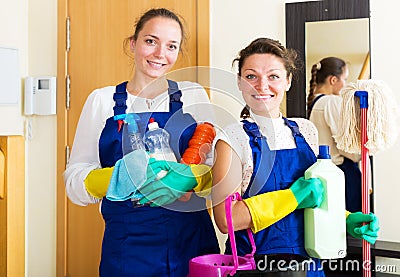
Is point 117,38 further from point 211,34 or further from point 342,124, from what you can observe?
point 342,124

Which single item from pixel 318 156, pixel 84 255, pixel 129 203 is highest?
pixel 318 156

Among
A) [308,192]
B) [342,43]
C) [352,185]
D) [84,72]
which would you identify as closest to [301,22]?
[342,43]

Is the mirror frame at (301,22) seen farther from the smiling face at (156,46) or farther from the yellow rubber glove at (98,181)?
the yellow rubber glove at (98,181)

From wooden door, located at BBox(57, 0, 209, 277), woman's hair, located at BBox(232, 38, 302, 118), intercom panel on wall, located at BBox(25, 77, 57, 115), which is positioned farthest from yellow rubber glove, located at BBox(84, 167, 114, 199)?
intercom panel on wall, located at BBox(25, 77, 57, 115)

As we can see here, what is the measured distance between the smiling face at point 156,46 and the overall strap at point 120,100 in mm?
97

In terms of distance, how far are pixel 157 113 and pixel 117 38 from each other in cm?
99

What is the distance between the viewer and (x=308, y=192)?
1560mm

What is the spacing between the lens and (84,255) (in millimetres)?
2844

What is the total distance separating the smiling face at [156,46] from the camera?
71.4 inches

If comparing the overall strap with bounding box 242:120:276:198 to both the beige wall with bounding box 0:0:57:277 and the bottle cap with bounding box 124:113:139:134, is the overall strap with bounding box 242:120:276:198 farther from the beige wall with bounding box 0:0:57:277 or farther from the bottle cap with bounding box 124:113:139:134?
the beige wall with bounding box 0:0:57:277

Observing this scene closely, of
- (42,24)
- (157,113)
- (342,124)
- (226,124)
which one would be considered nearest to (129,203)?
(157,113)

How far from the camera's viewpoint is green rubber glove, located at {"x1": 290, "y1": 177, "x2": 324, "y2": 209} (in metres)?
1.56

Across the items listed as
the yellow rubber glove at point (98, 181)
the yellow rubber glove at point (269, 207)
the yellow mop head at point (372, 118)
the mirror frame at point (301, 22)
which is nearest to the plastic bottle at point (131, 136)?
the yellow rubber glove at point (98, 181)

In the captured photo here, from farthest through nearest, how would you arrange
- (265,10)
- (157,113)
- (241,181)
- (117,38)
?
1. (117,38)
2. (265,10)
3. (157,113)
4. (241,181)
